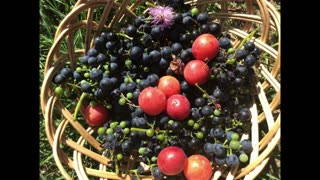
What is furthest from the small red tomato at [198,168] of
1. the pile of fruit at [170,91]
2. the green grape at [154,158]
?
the green grape at [154,158]

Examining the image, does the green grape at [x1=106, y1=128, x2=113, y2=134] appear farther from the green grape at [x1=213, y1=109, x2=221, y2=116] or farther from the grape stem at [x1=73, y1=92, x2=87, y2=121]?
the green grape at [x1=213, y1=109, x2=221, y2=116]

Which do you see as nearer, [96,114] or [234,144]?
[234,144]

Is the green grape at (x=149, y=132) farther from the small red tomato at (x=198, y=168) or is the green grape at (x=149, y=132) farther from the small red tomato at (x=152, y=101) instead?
the small red tomato at (x=198, y=168)

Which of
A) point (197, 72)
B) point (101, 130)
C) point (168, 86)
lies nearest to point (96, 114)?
point (101, 130)

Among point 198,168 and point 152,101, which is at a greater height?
point 152,101

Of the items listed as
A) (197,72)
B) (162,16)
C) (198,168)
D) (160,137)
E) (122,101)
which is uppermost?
(162,16)

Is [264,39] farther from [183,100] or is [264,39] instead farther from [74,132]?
[74,132]

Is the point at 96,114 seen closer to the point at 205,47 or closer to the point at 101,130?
the point at 101,130
